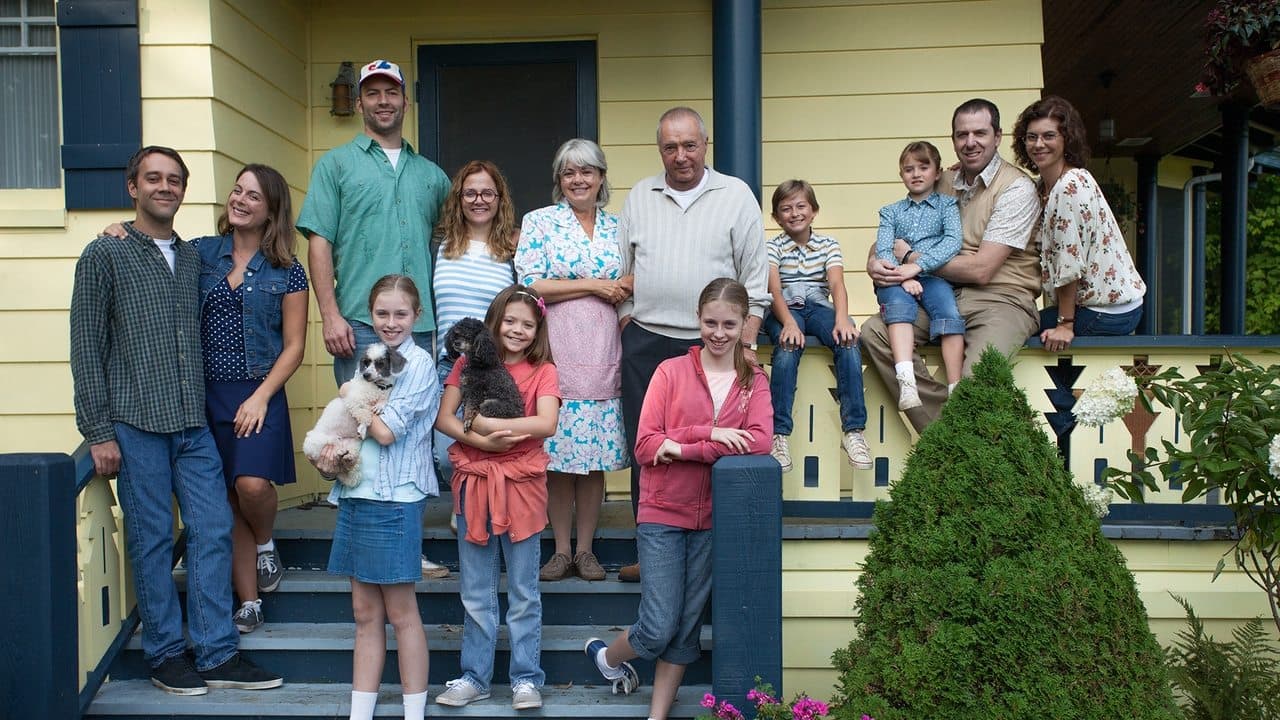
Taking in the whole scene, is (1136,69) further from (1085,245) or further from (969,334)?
(969,334)

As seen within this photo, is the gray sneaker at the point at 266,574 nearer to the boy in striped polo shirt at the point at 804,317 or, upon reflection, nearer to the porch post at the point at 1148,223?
the boy in striped polo shirt at the point at 804,317

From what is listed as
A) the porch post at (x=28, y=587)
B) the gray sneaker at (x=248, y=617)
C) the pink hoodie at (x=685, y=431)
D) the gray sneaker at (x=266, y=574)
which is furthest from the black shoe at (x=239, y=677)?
the pink hoodie at (x=685, y=431)

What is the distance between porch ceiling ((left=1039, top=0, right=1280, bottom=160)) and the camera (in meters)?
7.04

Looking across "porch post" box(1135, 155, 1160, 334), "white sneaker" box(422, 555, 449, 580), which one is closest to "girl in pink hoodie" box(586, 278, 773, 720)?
"white sneaker" box(422, 555, 449, 580)

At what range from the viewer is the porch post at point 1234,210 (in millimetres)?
6812

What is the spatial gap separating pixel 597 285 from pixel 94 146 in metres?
2.78

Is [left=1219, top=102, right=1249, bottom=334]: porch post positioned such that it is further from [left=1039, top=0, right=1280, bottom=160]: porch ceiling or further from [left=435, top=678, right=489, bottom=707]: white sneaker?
Result: [left=435, top=678, right=489, bottom=707]: white sneaker

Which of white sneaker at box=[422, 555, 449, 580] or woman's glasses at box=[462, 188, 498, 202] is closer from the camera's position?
woman's glasses at box=[462, 188, 498, 202]

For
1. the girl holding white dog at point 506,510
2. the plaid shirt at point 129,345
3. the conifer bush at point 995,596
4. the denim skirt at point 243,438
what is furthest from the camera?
the denim skirt at point 243,438

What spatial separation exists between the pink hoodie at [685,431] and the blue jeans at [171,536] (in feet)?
5.44

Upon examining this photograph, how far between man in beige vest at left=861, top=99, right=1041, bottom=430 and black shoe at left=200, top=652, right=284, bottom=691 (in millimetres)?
2779

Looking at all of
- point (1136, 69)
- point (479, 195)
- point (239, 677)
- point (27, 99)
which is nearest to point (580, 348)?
point (479, 195)

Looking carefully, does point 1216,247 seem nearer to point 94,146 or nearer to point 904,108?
point 904,108

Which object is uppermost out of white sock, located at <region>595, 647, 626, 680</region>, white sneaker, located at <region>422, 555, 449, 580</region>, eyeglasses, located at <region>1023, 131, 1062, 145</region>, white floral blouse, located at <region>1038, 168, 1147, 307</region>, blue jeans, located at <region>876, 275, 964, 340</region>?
eyeglasses, located at <region>1023, 131, 1062, 145</region>
